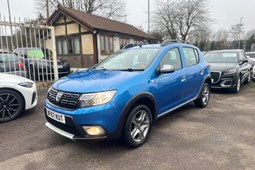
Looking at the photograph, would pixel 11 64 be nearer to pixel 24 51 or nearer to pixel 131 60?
pixel 24 51

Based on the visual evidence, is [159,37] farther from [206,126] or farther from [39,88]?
[206,126]

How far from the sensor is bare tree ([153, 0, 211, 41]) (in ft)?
96.8

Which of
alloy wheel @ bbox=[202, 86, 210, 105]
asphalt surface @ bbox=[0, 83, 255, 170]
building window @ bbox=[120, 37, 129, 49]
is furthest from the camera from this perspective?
building window @ bbox=[120, 37, 129, 49]

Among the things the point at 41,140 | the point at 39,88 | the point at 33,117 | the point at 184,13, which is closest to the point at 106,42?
the point at 39,88

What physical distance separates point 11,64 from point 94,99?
5.34 m

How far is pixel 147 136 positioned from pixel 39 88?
17.7 ft

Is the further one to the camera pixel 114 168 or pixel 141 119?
pixel 141 119

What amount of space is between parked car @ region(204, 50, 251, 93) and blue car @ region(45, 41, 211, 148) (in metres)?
3.36

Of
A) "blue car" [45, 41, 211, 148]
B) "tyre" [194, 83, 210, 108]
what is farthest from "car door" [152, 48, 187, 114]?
"tyre" [194, 83, 210, 108]

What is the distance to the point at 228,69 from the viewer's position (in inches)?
284

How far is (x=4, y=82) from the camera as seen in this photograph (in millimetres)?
4457

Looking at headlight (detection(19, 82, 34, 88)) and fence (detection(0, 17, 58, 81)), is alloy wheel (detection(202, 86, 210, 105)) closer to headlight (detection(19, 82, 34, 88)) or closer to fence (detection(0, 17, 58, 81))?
headlight (detection(19, 82, 34, 88))

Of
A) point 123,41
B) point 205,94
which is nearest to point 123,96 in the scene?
point 205,94

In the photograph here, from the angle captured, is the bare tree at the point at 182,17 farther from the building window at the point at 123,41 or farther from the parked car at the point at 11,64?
the parked car at the point at 11,64
